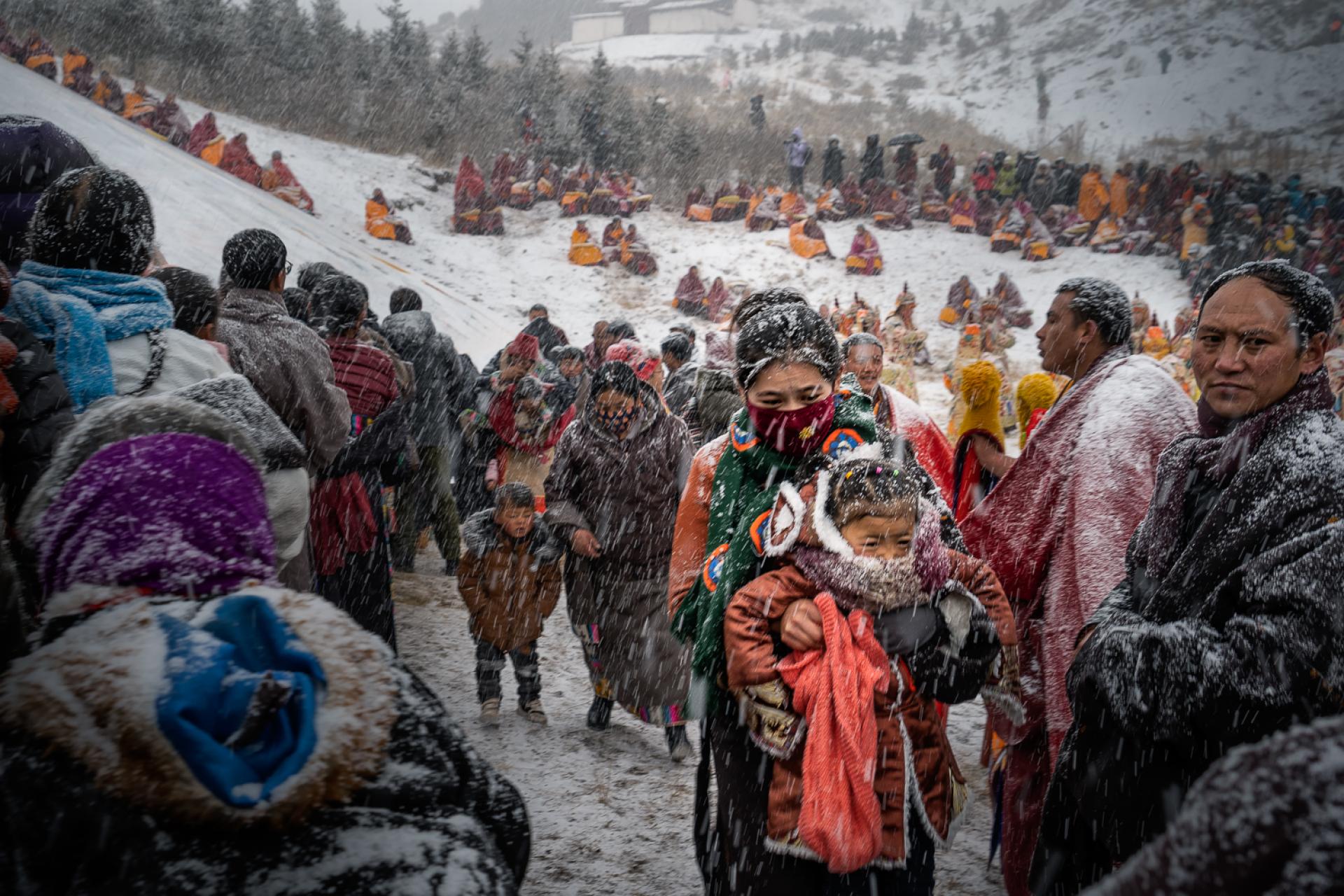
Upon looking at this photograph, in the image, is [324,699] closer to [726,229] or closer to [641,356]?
[641,356]

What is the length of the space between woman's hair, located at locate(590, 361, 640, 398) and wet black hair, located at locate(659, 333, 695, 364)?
2.20 metres

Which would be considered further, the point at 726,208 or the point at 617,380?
the point at 726,208

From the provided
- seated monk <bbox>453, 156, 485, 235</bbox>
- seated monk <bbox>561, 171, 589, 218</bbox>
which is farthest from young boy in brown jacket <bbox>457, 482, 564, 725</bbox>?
seated monk <bbox>561, 171, 589, 218</bbox>

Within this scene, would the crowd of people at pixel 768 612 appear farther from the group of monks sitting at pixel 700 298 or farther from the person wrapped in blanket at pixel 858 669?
the group of monks sitting at pixel 700 298

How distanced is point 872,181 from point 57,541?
2422 cm

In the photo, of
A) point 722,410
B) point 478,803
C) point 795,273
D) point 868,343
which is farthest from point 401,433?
point 795,273

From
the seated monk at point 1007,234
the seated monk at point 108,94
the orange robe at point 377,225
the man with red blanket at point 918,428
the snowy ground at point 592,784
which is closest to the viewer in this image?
the snowy ground at point 592,784

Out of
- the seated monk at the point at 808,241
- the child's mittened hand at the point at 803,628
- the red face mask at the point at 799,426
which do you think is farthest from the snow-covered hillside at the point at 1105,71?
the child's mittened hand at the point at 803,628

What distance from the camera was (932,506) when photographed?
6.64ft

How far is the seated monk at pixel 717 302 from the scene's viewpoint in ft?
59.3

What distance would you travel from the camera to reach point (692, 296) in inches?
725

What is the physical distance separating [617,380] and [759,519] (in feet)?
6.64

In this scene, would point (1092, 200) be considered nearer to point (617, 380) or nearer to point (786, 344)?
point (617, 380)

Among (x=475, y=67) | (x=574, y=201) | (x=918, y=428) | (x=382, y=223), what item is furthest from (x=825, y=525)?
(x=475, y=67)
